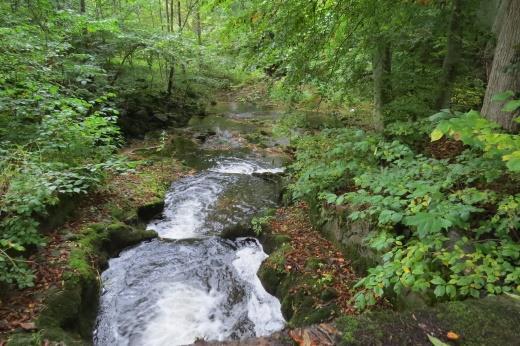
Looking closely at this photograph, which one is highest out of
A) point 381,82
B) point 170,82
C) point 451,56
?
point 451,56

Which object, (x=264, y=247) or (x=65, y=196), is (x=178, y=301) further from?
(x=65, y=196)

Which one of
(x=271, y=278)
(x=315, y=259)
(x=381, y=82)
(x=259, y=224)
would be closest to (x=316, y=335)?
(x=315, y=259)

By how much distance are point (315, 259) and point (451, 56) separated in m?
4.25

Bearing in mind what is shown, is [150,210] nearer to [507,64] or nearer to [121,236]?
[121,236]

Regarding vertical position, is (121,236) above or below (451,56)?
below

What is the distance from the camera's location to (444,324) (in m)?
2.41

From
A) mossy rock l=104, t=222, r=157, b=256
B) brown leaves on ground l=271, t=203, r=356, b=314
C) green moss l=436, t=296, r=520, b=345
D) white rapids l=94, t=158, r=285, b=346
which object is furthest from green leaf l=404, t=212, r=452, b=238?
mossy rock l=104, t=222, r=157, b=256

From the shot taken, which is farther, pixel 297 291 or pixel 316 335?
pixel 297 291

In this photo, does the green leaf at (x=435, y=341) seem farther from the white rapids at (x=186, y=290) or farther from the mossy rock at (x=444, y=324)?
the white rapids at (x=186, y=290)

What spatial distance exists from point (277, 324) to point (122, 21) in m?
13.1

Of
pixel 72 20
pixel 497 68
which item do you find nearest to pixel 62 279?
pixel 497 68

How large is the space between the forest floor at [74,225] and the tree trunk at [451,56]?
5.45 m

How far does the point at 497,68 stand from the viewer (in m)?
4.25

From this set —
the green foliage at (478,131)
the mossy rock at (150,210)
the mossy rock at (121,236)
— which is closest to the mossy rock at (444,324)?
the green foliage at (478,131)
